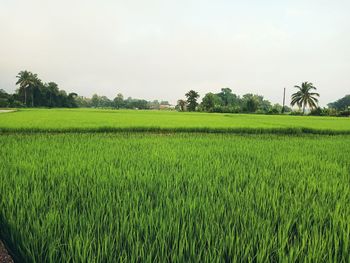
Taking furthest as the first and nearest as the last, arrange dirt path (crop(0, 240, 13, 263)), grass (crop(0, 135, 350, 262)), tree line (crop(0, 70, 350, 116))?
1. tree line (crop(0, 70, 350, 116))
2. dirt path (crop(0, 240, 13, 263))
3. grass (crop(0, 135, 350, 262))

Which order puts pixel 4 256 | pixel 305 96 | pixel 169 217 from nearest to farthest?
pixel 4 256, pixel 169 217, pixel 305 96

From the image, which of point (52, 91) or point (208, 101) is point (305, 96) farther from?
point (52, 91)

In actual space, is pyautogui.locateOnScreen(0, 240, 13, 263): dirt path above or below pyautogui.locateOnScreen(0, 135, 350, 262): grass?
below

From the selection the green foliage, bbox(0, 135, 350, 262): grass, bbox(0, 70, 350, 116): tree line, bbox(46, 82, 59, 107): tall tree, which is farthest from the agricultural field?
bbox(46, 82, 59, 107): tall tree

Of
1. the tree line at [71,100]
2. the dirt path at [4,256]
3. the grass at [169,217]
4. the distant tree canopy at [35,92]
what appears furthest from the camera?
the distant tree canopy at [35,92]

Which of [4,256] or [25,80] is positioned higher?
[25,80]

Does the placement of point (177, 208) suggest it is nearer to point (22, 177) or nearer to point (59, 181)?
point (59, 181)

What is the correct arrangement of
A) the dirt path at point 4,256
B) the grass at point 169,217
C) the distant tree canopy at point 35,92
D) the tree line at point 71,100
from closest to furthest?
the grass at point 169,217 < the dirt path at point 4,256 < the tree line at point 71,100 < the distant tree canopy at point 35,92

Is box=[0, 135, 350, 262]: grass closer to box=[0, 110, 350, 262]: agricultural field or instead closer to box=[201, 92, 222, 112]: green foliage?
box=[0, 110, 350, 262]: agricultural field

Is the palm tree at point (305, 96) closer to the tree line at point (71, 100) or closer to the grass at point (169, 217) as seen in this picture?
the tree line at point (71, 100)

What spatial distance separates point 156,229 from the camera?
1.46 meters

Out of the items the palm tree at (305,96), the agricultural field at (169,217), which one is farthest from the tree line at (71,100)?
the agricultural field at (169,217)

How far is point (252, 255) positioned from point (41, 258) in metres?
1.12

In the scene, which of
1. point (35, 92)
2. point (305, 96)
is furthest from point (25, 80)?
point (305, 96)
